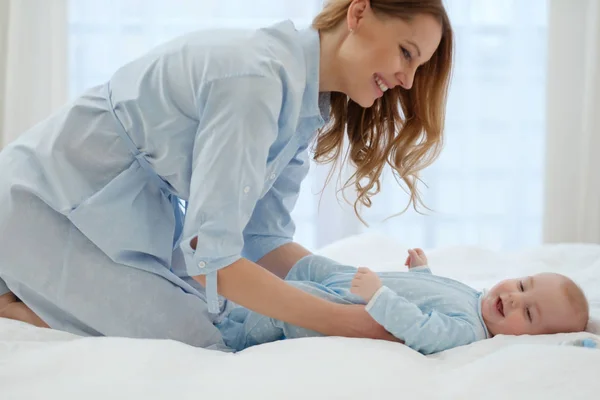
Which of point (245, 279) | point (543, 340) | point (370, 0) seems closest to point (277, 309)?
point (245, 279)

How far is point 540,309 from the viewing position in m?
1.34

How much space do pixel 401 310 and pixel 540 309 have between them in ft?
1.02

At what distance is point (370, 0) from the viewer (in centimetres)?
133

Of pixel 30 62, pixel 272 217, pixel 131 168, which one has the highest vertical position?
pixel 30 62

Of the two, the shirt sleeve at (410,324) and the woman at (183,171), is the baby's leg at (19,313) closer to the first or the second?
the woman at (183,171)

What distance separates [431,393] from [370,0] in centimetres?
74

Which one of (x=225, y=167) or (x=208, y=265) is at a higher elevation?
(x=225, y=167)

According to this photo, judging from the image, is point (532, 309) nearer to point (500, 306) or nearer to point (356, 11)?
point (500, 306)

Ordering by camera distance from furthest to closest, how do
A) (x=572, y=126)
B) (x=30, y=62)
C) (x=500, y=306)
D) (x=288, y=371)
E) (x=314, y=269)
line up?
(x=572, y=126)
(x=30, y=62)
(x=314, y=269)
(x=500, y=306)
(x=288, y=371)

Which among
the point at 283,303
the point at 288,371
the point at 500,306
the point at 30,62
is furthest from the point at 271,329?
the point at 30,62

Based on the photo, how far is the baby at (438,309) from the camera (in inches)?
47.7

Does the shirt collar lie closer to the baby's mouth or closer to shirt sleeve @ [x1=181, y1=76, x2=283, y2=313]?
shirt sleeve @ [x1=181, y1=76, x2=283, y2=313]

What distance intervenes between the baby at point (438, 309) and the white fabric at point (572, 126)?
76.3 inches

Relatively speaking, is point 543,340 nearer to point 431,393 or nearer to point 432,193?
point 431,393
